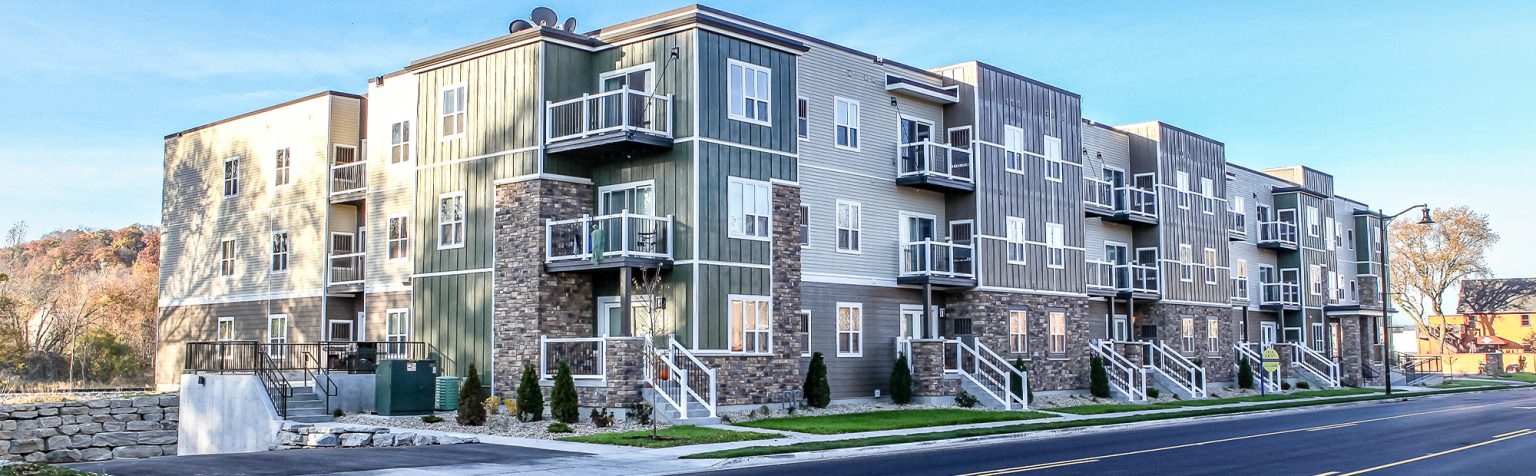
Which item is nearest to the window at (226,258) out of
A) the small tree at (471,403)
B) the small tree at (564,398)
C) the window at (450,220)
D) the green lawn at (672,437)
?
the window at (450,220)

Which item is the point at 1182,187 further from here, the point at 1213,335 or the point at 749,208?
the point at 749,208

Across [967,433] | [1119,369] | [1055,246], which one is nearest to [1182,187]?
[1119,369]

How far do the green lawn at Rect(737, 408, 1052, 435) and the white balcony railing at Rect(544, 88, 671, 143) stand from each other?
749 cm

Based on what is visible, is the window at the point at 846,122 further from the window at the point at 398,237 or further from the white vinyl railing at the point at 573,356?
the window at the point at 398,237

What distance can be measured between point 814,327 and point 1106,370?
45.3 feet

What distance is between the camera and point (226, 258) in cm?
4562

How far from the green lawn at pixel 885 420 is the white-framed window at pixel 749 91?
7.45 meters

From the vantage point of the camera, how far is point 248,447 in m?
30.9

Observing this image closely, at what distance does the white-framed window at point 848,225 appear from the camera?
36344 mm

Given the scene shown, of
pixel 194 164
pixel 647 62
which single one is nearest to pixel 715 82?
pixel 647 62

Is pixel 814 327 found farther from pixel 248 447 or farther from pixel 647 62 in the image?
pixel 248 447

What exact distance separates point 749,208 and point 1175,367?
23.5 metres

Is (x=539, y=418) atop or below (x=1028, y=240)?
below

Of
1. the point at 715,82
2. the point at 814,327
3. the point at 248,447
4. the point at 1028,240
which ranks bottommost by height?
the point at 248,447
